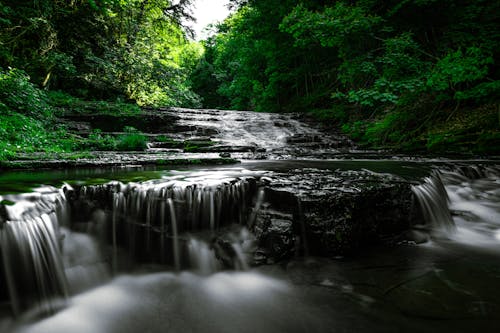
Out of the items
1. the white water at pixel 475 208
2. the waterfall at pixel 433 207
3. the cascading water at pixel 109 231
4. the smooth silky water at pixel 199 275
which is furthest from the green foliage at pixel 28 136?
the white water at pixel 475 208

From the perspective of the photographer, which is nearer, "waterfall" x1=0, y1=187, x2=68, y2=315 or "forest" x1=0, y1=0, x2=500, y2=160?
"waterfall" x1=0, y1=187, x2=68, y2=315

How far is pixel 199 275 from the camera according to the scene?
251 centimetres

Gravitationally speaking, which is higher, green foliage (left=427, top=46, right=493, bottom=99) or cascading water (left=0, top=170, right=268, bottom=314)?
green foliage (left=427, top=46, right=493, bottom=99)

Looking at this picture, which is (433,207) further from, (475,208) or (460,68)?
(460,68)

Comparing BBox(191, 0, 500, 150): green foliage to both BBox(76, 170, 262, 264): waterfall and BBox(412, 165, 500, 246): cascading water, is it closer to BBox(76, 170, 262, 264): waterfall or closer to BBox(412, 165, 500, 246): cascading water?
BBox(412, 165, 500, 246): cascading water

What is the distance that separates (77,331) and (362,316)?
1929 mm

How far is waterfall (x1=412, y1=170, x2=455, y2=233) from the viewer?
3412 millimetres

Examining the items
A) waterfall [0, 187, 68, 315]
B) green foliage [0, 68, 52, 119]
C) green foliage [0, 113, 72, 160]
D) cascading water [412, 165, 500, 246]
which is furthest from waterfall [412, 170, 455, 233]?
green foliage [0, 68, 52, 119]

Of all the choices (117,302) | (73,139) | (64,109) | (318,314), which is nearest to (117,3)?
(64,109)

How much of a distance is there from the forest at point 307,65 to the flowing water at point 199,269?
3213 millimetres

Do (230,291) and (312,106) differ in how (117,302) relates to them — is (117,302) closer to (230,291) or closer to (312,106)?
(230,291)

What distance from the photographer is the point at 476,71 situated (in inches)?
242

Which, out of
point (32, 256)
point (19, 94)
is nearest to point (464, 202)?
point (32, 256)

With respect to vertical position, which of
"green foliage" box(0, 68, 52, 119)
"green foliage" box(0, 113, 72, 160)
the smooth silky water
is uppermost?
"green foliage" box(0, 68, 52, 119)
